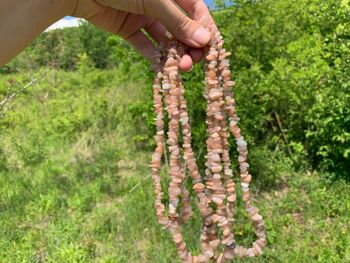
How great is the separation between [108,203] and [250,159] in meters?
1.32

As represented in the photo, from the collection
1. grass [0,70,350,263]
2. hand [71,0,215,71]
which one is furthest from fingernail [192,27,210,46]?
grass [0,70,350,263]

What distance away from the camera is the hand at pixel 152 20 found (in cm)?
125

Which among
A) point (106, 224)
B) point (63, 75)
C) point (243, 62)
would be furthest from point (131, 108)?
point (63, 75)

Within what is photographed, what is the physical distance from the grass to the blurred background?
1 centimetres

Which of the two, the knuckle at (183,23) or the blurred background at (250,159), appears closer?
the knuckle at (183,23)

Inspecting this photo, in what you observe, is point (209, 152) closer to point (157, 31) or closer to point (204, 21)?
point (204, 21)

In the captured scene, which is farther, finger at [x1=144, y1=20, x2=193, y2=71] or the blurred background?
the blurred background

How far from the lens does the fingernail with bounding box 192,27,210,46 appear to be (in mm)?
1234

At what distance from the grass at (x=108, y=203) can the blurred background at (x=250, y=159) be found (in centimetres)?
1

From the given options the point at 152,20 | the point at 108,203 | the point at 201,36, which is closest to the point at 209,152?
the point at 201,36

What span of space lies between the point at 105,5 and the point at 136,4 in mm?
160

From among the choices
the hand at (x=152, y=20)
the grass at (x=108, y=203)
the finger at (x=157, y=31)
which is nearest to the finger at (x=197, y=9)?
the hand at (x=152, y=20)

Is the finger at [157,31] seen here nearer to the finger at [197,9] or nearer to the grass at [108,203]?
the finger at [197,9]

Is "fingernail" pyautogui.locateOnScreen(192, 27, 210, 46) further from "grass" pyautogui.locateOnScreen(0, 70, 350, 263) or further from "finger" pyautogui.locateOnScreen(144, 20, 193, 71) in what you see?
"grass" pyautogui.locateOnScreen(0, 70, 350, 263)
